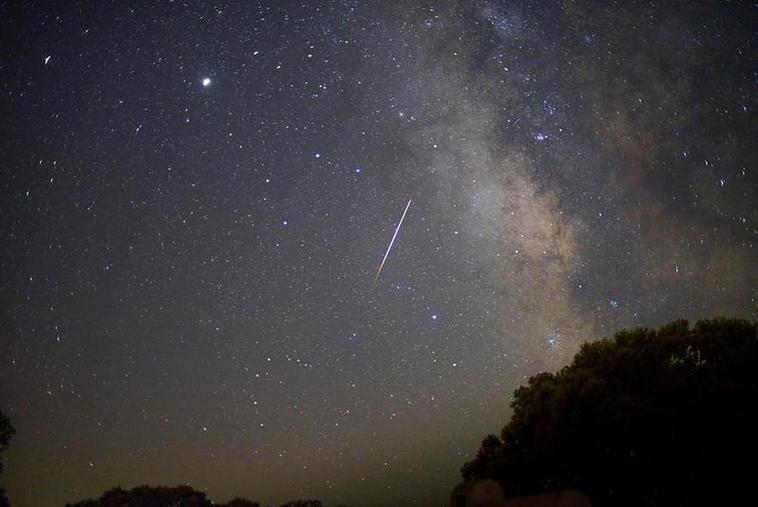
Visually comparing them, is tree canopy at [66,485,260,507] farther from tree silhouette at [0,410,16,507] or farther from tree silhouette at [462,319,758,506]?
tree silhouette at [462,319,758,506]

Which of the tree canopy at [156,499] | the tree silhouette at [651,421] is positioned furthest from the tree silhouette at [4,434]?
the tree silhouette at [651,421]

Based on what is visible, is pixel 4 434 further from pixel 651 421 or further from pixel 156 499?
pixel 651 421

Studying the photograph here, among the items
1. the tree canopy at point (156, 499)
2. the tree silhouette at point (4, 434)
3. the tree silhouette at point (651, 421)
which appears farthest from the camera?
the tree canopy at point (156, 499)

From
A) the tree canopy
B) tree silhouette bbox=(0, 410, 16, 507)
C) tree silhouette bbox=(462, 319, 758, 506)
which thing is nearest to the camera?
tree silhouette bbox=(462, 319, 758, 506)

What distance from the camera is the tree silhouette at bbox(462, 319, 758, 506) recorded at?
A: 15289 millimetres

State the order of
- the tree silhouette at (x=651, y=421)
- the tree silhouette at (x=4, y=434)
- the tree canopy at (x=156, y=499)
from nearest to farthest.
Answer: the tree silhouette at (x=651, y=421), the tree silhouette at (x=4, y=434), the tree canopy at (x=156, y=499)

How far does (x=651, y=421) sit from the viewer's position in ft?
51.9

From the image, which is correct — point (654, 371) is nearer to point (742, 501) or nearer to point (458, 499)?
point (742, 501)

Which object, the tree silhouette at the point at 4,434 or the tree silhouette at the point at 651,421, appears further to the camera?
the tree silhouette at the point at 4,434

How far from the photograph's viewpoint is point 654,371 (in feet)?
55.4

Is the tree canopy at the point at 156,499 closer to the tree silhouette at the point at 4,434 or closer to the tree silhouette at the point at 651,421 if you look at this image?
the tree silhouette at the point at 4,434

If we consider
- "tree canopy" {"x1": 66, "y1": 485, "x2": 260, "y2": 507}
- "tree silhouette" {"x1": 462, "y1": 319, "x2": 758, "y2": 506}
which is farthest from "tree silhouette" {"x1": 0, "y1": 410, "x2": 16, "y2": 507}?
"tree silhouette" {"x1": 462, "y1": 319, "x2": 758, "y2": 506}

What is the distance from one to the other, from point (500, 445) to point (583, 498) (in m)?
6.93

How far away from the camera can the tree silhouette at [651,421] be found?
50.2 feet
